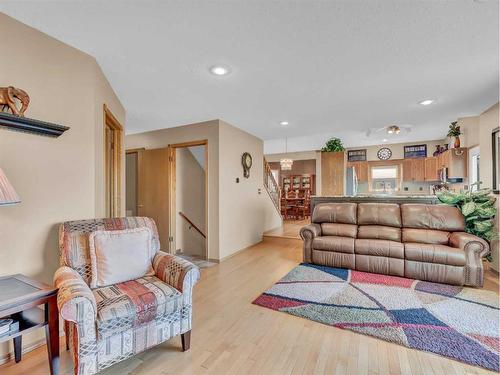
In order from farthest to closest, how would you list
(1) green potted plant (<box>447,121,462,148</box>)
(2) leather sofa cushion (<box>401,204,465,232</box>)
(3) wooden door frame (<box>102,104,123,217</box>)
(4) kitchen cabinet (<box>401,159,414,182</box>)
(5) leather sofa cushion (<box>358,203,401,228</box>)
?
(4) kitchen cabinet (<box>401,159,414,182</box>)
(1) green potted plant (<box>447,121,462,148</box>)
(5) leather sofa cushion (<box>358,203,401,228</box>)
(2) leather sofa cushion (<box>401,204,465,232</box>)
(3) wooden door frame (<box>102,104,123,217</box>)

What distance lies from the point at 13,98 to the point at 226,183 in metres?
2.85

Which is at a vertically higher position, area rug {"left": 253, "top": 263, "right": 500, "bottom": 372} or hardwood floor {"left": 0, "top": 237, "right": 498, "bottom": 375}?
area rug {"left": 253, "top": 263, "right": 500, "bottom": 372}

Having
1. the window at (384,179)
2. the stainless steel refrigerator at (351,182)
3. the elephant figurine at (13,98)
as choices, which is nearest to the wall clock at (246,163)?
the elephant figurine at (13,98)

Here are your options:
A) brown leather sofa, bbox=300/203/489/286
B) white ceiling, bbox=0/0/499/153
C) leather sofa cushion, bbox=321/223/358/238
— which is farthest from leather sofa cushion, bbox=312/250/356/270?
white ceiling, bbox=0/0/499/153

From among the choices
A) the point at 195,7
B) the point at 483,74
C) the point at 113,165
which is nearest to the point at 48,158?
the point at 113,165

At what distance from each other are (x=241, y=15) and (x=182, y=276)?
6.11 ft

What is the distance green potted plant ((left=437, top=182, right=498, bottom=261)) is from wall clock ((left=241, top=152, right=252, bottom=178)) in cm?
332

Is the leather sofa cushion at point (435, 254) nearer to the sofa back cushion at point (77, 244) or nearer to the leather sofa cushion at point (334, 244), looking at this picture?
the leather sofa cushion at point (334, 244)

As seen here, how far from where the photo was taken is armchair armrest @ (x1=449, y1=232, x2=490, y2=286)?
9.16 ft

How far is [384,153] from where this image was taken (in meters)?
7.11

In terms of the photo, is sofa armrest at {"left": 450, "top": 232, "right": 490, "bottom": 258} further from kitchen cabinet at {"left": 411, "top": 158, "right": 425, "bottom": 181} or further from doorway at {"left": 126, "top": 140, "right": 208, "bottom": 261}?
kitchen cabinet at {"left": 411, "top": 158, "right": 425, "bottom": 181}

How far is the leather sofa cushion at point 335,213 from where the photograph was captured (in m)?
3.82

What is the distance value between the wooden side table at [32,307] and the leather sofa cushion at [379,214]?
12.2ft

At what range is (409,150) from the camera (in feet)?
22.4
